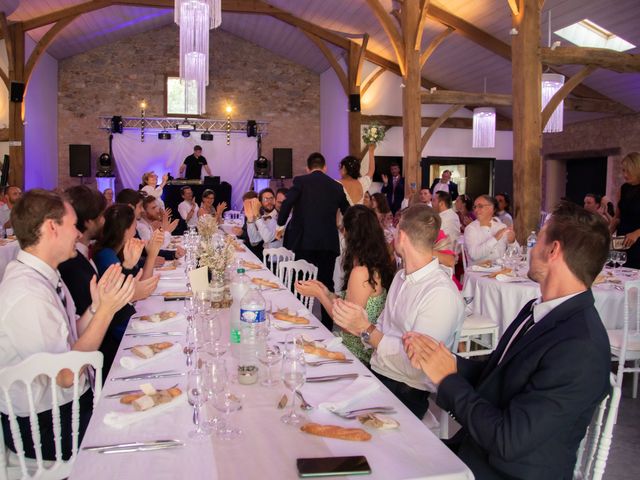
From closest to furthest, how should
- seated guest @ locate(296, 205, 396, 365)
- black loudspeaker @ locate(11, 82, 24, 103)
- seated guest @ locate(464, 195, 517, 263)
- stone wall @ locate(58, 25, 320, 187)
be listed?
seated guest @ locate(296, 205, 396, 365)
seated guest @ locate(464, 195, 517, 263)
black loudspeaker @ locate(11, 82, 24, 103)
stone wall @ locate(58, 25, 320, 187)

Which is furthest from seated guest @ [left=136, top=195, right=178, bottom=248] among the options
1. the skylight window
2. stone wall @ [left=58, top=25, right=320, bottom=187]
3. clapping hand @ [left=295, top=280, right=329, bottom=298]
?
stone wall @ [left=58, top=25, right=320, bottom=187]

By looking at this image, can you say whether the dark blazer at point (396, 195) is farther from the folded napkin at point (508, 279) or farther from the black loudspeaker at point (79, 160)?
the folded napkin at point (508, 279)

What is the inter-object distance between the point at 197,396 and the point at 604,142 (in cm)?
1325

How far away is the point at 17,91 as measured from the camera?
437 inches

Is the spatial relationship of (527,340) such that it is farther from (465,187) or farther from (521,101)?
(465,187)

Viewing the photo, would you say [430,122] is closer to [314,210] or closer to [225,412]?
[314,210]

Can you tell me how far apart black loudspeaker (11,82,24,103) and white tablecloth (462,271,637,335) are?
33.4 ft

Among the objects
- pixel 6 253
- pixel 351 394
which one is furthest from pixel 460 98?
pixel 351 394

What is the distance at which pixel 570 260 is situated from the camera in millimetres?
1577

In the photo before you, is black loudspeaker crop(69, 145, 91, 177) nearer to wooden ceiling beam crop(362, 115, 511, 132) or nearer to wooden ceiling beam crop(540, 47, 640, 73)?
wooden ceiling beam crop(362, 115, 511, 132)

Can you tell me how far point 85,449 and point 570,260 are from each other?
1.39 meters

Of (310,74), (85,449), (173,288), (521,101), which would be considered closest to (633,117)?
(521,101)

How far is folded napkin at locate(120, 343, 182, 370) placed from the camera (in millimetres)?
2072

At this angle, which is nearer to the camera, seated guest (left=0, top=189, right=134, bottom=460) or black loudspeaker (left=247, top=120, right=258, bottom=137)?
seated guest (left=0, top=189, right=134, bottom=460)
